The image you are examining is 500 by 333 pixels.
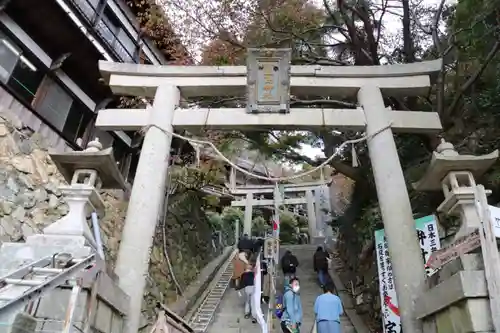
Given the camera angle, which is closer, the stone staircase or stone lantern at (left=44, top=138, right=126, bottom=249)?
stone lantern at (left=44, top=138, right=126, bottom=249)

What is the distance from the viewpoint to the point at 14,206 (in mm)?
8336

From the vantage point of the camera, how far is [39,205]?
907 centimetres

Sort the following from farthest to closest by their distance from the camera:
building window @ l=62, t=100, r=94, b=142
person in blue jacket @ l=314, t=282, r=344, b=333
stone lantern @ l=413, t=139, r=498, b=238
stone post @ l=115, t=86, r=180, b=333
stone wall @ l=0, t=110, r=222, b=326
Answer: building window @ l=62, t=100, r=94, b=142, stone wall @ l=0, t=110, r=222, b=326, person in blue jacket @ l=314, t=282, r=344, b=333, stone post @ l=115, t=86, r=180, b=333, stone lantern @ l=413, t=139, r=498, b=238

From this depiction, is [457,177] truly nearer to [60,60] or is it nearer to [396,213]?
[396,213]

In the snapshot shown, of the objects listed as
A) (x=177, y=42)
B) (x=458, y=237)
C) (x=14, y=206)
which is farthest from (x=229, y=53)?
(x=458, y=237)

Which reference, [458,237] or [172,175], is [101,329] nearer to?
[458,237]

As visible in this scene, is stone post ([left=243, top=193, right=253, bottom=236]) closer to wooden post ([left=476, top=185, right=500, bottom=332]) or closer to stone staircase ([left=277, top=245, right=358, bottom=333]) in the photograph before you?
stone staircase ([left=277, top=245, right=358, bottom=333])

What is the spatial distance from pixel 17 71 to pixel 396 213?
350 inches

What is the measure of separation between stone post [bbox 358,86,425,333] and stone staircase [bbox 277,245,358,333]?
4133mm

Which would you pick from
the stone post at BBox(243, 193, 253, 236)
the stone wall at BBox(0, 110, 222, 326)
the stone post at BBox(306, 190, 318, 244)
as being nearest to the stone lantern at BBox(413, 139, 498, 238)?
the stone wall at BBox(0, 110, 222, 326)

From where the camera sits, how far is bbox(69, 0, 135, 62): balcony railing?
1053 cm

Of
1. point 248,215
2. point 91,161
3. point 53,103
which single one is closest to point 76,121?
point 53,103

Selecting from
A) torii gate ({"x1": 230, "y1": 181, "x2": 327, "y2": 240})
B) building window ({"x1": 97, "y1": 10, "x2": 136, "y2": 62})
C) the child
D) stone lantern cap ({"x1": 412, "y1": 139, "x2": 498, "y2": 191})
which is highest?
torii gate ({"x1": 230, "y1": 181, "x2": 327, "y2": 240})

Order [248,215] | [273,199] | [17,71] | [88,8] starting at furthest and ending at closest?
[273,199] → [248,215] → [88,8] → [17,71]
